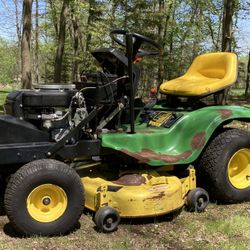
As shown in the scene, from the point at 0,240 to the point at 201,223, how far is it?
178 cm

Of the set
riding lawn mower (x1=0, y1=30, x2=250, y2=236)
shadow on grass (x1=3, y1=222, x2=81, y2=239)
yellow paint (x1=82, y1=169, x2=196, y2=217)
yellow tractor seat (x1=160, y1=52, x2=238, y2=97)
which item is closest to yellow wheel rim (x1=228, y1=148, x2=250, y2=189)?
riding lawn mower (x1=0, y1=30, x2=250, y2=236)

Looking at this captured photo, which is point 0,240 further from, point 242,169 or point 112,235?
point 242,169

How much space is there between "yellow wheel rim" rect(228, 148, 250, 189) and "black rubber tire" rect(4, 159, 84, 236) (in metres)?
1.93

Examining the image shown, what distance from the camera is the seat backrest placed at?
5.11 metres

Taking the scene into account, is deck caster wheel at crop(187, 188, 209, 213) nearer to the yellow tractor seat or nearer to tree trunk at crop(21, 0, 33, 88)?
the yellow tractor seat

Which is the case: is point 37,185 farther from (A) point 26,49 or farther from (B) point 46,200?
(A) point 26,49

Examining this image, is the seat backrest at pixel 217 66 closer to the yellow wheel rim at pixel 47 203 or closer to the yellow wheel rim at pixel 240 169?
the yellow wheel rim at pixel 240 169

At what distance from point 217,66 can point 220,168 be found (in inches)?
51.6

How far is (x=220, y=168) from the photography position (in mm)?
4672

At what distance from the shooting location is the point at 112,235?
3.81 metres

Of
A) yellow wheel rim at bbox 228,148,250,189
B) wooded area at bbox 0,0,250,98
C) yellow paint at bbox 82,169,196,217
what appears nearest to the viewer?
yellow paint at bbox 82,169,196,217

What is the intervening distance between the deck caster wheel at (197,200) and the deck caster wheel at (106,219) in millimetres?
892

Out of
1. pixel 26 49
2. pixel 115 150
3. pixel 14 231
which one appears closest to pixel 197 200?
pixel 115 150

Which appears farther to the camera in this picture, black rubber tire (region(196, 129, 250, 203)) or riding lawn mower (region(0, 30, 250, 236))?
black rubber tire (region(196, 129, 250, 203))
